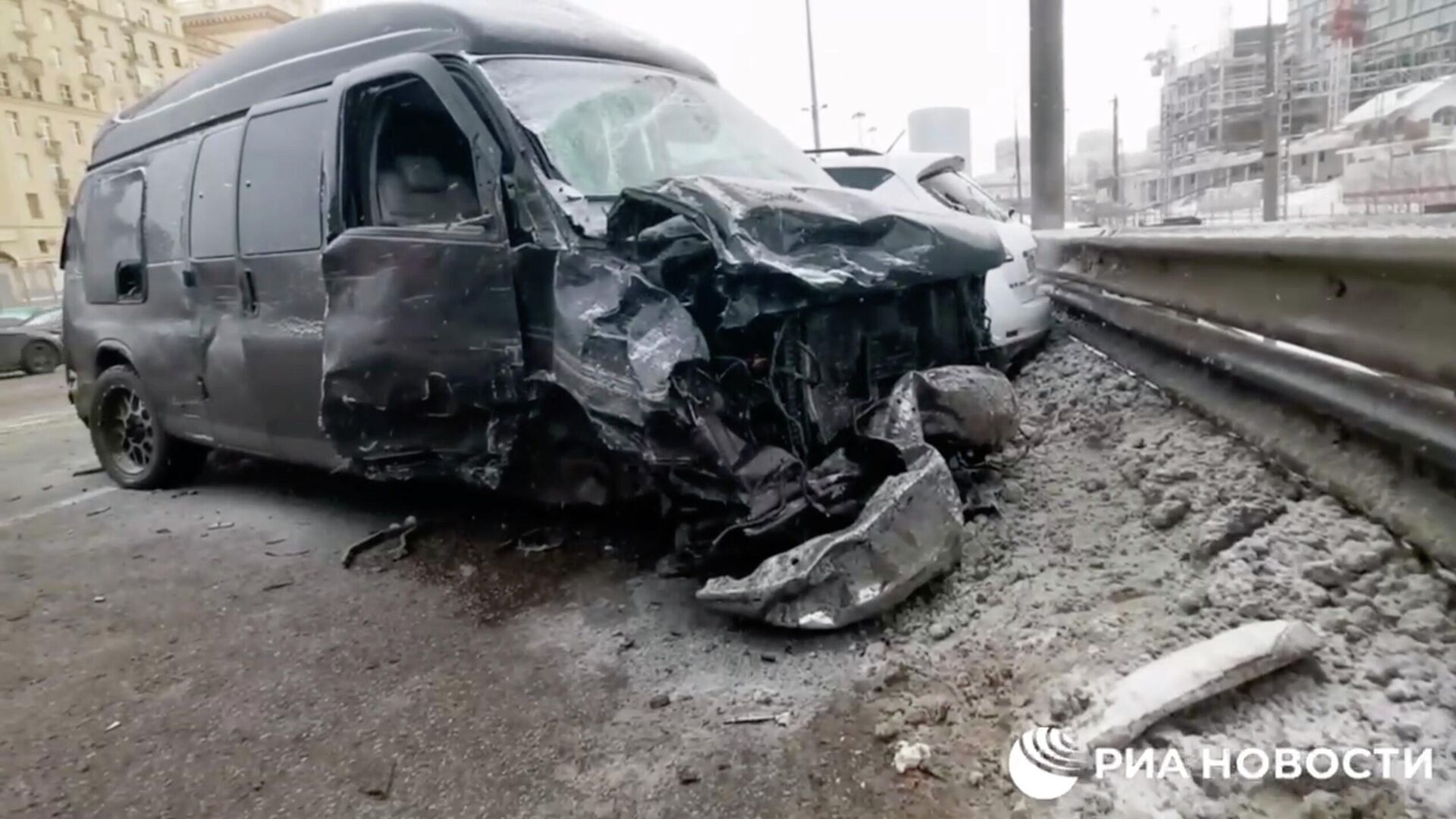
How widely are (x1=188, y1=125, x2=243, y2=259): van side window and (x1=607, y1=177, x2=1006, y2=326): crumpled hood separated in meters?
2.37

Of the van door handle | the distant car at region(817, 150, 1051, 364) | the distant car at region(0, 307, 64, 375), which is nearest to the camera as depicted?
the van door handle

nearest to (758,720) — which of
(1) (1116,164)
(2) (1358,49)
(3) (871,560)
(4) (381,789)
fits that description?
(3) (871,560)

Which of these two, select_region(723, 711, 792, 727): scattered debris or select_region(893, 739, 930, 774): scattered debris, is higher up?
select_region(893, 739, 930, 774): scattered debris

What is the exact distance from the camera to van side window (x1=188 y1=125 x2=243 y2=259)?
3.94 meters

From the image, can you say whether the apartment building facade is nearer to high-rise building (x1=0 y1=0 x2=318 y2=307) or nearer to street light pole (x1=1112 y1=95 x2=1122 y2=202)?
high-rise building (x1=0 y1=0 x2=318 y2=307)

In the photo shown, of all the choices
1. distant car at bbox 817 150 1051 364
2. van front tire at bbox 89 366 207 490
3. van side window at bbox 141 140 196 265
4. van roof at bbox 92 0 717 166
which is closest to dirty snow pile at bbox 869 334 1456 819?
distant car at bbox 817 150 1051 364

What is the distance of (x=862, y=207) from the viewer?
292 centimetres

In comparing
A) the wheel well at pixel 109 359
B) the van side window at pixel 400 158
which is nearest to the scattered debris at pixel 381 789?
the van side window at pixel 400 158

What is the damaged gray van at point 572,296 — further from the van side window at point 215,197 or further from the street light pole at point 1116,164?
the street light pole at point 1116,164

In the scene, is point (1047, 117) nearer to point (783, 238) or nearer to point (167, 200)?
point (783, 238)

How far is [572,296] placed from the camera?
2713 millimetres

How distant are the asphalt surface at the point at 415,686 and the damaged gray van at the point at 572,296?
325 mm

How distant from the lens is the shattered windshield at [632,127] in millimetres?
3062

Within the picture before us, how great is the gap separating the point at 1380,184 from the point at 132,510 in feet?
29.7
